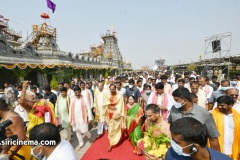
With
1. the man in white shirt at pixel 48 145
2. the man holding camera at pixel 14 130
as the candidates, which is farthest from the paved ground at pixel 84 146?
the man in white shirt at pixel 48 145

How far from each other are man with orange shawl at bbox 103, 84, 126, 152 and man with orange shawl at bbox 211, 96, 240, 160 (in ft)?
7.74

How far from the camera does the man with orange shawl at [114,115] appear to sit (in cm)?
436

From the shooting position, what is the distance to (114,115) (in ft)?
14.5

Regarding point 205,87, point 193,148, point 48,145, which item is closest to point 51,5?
point 205,87

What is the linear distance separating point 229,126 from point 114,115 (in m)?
2.65

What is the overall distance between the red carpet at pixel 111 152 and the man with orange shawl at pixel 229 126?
1914 millimetres

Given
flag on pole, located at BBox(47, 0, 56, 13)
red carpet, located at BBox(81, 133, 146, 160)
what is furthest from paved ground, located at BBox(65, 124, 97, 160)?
flag on pole, located at BBox(47, 0, 56, 13)

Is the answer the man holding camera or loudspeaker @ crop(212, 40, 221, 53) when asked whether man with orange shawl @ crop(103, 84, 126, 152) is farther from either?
Answer: loudspeaker @ crop(212, 40, 221, 53)

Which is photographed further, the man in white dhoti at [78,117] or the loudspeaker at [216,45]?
the loudspeaker at [216,45]

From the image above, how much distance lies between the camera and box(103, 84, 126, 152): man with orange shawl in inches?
171

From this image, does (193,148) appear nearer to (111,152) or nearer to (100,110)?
(111,152)

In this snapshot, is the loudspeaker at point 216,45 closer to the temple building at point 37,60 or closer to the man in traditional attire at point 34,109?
the temple building at point 37,60

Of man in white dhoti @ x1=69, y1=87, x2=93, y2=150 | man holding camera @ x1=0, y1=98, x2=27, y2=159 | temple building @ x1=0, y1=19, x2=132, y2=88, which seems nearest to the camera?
man holding camera @ x1=0, y1=98, x2=27, y2=159

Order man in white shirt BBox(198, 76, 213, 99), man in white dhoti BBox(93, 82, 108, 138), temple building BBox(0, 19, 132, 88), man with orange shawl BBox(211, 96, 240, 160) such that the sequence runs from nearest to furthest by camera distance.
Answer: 1. man with orange shawl BBox(211, 96, 240, 160)
2. man in white dhoti BBox(93, 82, 108, 138)
3. man in white shirt BBox(198, 76, 213, 99)
4. temple building BBox(0, 19, 132, 88)
